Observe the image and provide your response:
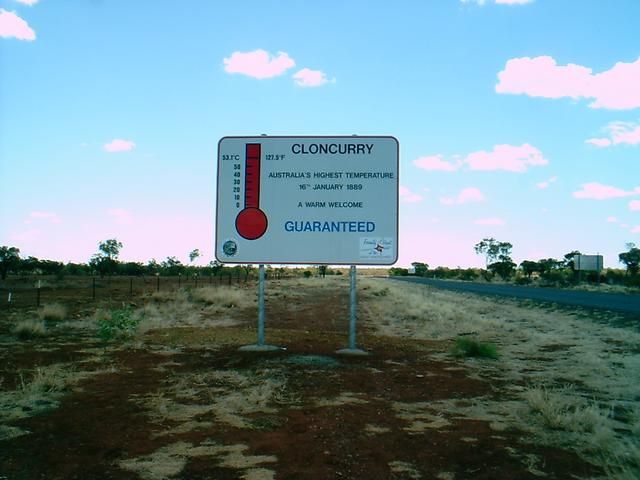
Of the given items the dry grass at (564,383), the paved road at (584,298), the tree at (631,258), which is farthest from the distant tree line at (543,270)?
the dry grass at (564,383)

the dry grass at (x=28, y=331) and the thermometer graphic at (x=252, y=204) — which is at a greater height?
the thermometer graphic at (x=252, y=204)

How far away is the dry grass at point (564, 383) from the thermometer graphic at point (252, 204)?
16.8 feet

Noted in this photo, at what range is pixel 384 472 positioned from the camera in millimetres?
4691

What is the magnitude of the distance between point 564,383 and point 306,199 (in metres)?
6.41

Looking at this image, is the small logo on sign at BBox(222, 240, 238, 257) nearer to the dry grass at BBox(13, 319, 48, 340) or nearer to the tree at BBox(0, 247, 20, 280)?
the dry grass at BBox(13, 319, 48, 340)

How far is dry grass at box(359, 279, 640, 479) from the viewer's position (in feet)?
18.4

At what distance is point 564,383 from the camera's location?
8.66 metres

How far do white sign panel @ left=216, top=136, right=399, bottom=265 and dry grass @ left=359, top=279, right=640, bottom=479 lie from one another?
346cm

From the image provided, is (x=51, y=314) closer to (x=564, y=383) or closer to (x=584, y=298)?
(x=564, y=383)

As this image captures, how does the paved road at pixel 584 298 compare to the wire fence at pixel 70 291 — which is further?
the wire fence at pixel 70 291

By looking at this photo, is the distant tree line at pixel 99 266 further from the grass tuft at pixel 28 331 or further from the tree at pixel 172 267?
the grass tuft at pixel 28 331

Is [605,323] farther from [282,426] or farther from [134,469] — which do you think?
[134,469]

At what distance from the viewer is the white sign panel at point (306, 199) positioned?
38.4ft

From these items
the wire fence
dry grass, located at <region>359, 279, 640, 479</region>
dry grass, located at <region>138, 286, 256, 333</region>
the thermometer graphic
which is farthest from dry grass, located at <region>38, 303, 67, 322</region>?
dry grass, located at <region>359, 279, 640, 479</region>
